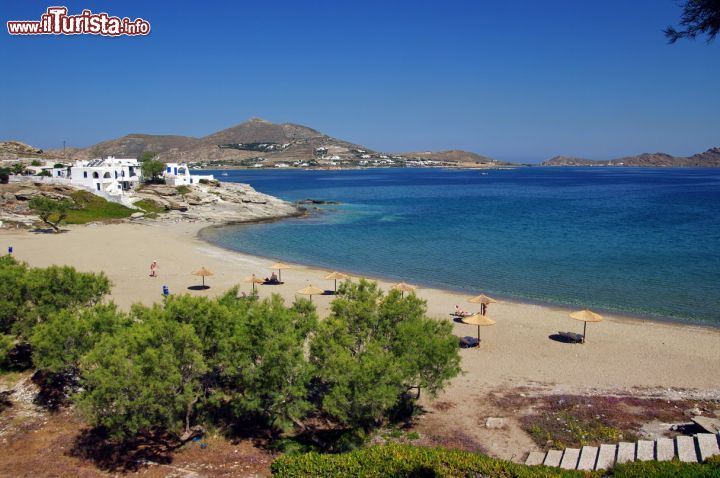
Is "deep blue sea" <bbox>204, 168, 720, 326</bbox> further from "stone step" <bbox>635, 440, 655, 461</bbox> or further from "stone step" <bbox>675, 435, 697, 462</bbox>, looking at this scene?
"stone step" <bbox>635, 440, 655, 461</bbox>

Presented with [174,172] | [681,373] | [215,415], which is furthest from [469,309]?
[174,172]

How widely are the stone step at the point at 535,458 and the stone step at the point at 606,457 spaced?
154cm

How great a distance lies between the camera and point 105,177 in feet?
240

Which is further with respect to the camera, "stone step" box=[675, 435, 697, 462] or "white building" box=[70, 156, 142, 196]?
"white building" box=[70, 156, 142, 196]

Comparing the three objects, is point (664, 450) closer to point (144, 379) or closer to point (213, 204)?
point (144, 379)

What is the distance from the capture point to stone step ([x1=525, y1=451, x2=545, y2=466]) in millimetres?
14120

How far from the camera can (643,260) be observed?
146 feet

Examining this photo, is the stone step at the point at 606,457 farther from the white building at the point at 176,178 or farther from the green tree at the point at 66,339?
the white building at the point at 176,178

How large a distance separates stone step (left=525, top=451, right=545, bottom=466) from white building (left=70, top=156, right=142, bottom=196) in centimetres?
6735

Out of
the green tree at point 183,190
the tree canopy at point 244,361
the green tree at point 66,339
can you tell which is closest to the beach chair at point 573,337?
the tree canopy at point 244,361

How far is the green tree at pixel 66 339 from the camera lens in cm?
1642

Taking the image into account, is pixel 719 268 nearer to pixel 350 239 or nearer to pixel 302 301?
pixel 350 239

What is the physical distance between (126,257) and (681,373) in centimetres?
3927

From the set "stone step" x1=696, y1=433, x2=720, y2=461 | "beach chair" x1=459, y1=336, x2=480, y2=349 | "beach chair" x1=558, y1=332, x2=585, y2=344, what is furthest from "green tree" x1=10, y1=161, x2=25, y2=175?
"stone step" x1=696, y1=433, x2=720, y2=461
